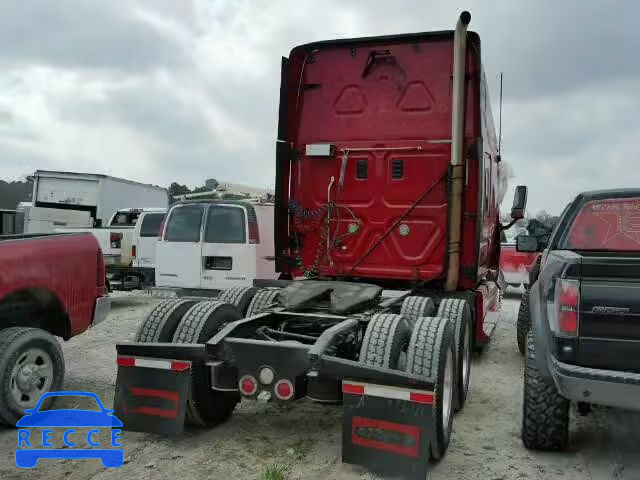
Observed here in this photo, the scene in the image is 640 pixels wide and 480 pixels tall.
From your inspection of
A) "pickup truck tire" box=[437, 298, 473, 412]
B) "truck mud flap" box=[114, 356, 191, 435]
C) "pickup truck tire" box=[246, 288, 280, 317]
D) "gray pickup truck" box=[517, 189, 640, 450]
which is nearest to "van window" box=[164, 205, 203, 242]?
"pickup truck tire" box=[246, 288, 280, 317]

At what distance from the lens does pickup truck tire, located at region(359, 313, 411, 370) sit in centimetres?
372

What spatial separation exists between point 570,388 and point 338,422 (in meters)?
1.94

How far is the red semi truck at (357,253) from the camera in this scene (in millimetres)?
3836

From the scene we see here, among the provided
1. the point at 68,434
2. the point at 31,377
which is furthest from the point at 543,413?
the point at 31,377

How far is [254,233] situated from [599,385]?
21.2ft

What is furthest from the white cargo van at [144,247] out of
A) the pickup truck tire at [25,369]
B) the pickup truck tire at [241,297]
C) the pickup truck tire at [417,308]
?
the pickup truck tire at [417,308]

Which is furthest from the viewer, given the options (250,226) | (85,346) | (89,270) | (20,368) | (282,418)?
(250,226)

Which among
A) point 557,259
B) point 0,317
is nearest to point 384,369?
point 557,259

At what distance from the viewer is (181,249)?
9.20 meters

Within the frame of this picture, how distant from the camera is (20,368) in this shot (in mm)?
4422

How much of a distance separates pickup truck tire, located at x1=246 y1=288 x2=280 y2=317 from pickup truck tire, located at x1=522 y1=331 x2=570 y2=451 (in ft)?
7.89

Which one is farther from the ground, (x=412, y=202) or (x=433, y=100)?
(x=433, y=100)

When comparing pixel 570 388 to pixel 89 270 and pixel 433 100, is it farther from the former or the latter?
pixel 89 270

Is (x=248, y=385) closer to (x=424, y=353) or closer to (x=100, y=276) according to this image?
(x=424, y=353)
